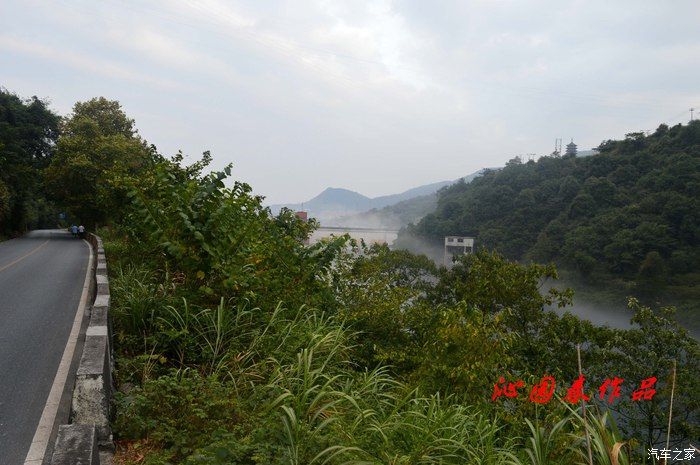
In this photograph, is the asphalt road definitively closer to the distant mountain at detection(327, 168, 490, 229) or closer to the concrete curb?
the concrete curb

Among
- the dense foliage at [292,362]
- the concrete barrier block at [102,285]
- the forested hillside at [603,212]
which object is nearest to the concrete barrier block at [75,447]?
the dense foliage at [292,362]

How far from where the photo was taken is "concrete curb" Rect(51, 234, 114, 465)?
2730 millimetres

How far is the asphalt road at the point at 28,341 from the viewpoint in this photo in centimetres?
412

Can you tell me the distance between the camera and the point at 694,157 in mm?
57188

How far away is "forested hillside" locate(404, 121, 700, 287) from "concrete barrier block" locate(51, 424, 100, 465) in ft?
135

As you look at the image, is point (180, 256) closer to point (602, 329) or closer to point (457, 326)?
point (457, 326)

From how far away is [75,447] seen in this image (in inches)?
108

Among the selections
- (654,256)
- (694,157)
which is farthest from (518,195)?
(654,256)

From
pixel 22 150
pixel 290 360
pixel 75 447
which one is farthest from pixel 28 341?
pixel 22 150

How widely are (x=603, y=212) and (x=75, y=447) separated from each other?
63.8m

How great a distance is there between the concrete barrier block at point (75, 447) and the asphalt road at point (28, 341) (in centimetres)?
115

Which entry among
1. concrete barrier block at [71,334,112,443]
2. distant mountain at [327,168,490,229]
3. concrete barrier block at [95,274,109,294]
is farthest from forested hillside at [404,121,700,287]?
distant mountain at [327,168,490,229]

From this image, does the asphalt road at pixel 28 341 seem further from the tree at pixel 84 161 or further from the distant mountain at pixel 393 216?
the distant mountain at pixel 393 216

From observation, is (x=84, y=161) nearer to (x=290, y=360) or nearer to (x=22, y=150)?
(x=22, y=150)
